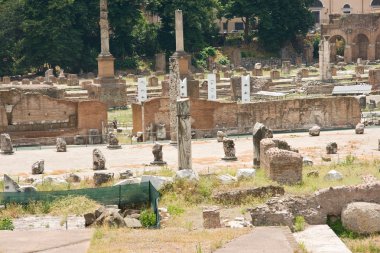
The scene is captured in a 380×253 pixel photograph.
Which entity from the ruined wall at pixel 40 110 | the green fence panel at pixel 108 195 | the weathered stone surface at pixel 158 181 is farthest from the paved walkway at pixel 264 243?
the ruined wall at pixel 40 110

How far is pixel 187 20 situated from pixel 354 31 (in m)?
13.8

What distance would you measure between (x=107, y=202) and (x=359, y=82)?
106 feet

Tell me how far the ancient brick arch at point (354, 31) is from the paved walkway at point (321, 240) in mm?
51732

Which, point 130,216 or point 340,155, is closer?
point 130,216

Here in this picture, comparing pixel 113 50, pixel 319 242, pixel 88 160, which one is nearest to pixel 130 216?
pixel 319 242

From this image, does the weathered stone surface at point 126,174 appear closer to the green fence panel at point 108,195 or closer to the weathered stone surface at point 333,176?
the green fence panel at point 108,195

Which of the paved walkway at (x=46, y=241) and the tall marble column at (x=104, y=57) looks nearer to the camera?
the paved walkway at (x=46, y=241)

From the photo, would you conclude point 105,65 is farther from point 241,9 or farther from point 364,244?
point 364,244

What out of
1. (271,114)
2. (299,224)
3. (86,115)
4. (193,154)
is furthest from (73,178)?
(271,114)

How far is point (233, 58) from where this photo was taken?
67250mm

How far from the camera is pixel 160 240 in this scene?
13.2 meters

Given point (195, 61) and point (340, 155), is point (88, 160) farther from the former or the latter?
point (195, 61)

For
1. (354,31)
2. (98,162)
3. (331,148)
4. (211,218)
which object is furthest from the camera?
(354,31)

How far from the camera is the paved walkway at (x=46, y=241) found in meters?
12.5
